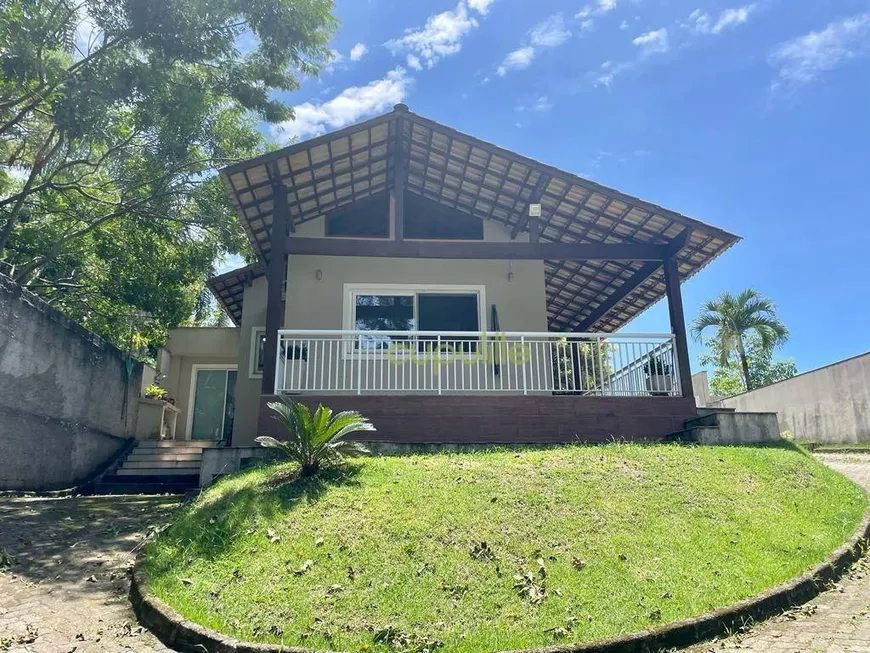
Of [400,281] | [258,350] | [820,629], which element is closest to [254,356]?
[258,350]

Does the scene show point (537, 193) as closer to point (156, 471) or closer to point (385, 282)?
point (385, 282)

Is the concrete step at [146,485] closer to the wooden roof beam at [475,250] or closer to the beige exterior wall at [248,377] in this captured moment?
the beige exterior wall at [248,377]

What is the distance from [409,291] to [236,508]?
659cm

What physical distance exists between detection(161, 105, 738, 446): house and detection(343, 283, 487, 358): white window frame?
0.03 m

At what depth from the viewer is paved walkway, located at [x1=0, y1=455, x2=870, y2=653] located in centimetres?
413

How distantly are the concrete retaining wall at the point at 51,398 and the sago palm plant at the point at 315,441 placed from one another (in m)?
4.60

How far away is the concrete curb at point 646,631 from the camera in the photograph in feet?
13.2

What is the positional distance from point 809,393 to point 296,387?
13208 mm

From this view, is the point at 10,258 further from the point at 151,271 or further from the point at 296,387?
the point at 296,387

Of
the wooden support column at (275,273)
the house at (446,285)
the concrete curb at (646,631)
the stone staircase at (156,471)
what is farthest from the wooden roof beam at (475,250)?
the concrete curb at (646,631)

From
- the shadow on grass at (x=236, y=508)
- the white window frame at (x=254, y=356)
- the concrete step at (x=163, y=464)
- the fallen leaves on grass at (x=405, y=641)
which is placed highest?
the white window frame at (x=254, y=356)

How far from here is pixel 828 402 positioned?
14.9 m

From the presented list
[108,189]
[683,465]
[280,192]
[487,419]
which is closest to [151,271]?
[108,189]

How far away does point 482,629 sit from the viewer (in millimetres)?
4219
